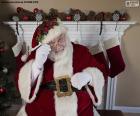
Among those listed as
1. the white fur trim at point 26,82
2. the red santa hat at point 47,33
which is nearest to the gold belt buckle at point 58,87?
the white fur trim at point 26,82

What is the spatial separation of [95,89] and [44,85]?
1.39 feet

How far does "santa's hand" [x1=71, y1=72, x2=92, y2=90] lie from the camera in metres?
2.04

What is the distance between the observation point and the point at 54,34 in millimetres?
2070

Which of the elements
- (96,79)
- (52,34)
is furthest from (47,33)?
(96,79)

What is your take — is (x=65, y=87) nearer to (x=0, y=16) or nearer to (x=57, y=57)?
(x=57, y=57)

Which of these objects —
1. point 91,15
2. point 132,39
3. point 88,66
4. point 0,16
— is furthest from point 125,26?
point 0,16

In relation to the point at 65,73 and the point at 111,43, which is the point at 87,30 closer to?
the point at 111,43

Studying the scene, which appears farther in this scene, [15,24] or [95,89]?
[15,24]

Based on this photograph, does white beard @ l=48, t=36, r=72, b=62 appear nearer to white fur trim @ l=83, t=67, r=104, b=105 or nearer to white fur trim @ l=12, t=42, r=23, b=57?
white fur trim @ l=83, t=67, r=104, b=105

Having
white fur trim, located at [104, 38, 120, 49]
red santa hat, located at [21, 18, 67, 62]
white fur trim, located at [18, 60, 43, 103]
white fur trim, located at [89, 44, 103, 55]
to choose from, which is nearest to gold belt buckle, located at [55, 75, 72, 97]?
white fur trim, located at [18, 60, 43, 103]

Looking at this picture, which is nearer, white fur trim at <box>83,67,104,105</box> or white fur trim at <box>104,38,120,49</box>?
white fur trim at <box>83,67,104,105</box>

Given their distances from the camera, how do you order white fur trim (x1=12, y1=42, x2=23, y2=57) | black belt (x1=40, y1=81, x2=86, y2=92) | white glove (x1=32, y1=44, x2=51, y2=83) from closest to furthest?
white glove (x1=32, y1=44, x2=51, y2=83)
black belt (x1=40, y1=81, x2=86, y2=92)
white fur trim (x1=12, y1=42, x2=23, y2=57)

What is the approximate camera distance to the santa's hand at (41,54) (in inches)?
79.4

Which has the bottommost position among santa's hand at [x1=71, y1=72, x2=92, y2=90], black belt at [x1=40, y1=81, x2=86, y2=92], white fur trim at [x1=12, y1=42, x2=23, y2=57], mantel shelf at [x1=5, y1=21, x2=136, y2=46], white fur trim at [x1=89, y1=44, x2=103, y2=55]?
black belt at [x1=40, y1=81, x2=86, y2=92]
